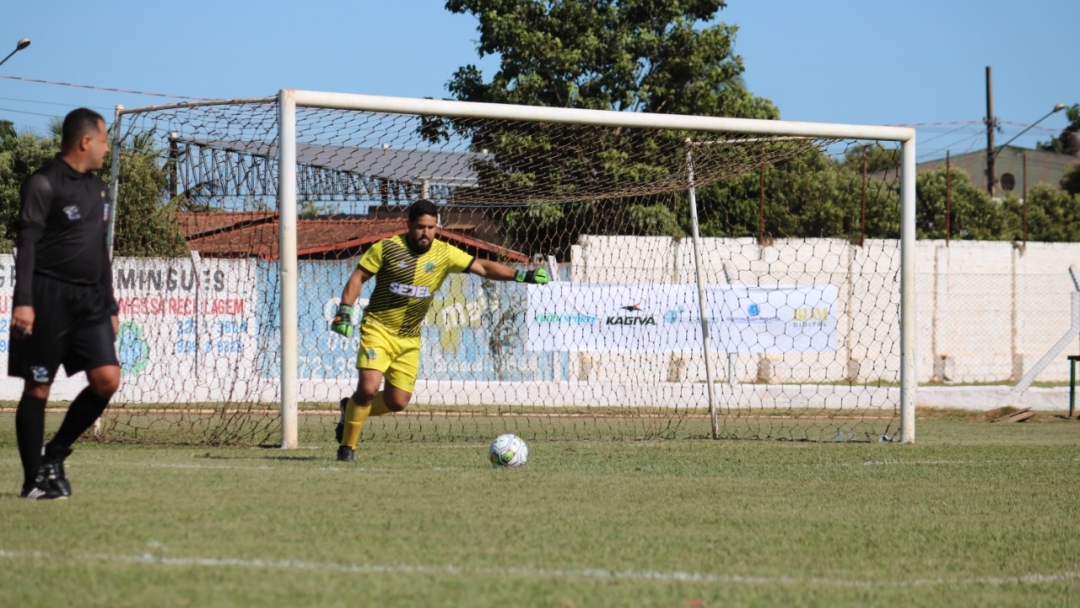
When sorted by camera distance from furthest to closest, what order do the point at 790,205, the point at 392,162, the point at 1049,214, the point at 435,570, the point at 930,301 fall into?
the point at 1049,214
the point at 790,205
the point at 930,301
the point at 392,162
the point at 435,570

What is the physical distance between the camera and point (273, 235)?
13852 mm

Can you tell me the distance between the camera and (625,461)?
9.91 metres

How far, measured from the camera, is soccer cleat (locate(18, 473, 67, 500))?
6449 millimetres

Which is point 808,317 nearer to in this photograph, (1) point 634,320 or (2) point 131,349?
(1) point 634,320

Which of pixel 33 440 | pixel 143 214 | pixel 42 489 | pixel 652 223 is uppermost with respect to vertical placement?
pixel 652 223

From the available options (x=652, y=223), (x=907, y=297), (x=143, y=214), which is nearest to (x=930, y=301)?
(x=652, y=223)

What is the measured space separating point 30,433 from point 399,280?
3719 mm

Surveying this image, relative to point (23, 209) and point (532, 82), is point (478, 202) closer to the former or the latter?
point (23, 209)

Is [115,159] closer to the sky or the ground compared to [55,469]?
closer to the sky

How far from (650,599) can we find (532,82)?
1028 inches

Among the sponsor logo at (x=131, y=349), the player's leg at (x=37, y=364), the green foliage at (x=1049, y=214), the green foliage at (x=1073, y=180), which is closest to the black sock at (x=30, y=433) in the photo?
the player's leg at (x=37, y=364)

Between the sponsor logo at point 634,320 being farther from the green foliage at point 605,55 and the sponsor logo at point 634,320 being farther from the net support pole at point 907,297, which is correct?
the green foliage at point 605,55

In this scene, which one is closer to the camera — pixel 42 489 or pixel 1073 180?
pixel 42 489

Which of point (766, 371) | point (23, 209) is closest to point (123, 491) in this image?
point (23, 209)
